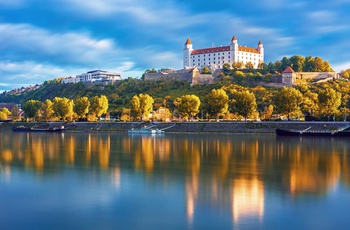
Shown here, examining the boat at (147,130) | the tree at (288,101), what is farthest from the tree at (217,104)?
the tree at (288,101)

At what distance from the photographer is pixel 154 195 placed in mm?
16344

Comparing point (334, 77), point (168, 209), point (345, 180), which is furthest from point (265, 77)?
point (168, 209)

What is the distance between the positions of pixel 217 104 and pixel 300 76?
118 ft

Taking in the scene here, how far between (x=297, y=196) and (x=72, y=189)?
956 centimetres

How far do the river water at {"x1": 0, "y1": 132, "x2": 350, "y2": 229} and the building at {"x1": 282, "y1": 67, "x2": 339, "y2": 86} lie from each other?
64.2m

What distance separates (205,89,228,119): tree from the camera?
218 feet

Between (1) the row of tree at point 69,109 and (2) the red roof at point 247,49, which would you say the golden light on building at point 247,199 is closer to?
(1) the row of tree at point 69,109

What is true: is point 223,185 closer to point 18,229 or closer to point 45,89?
point 18,229

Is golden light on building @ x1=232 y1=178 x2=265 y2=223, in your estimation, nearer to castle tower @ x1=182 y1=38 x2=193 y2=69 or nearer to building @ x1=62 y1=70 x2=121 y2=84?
castle tower @ x1=182 y1=38 x2=193 y2=69

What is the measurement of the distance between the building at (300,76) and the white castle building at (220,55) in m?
21.5

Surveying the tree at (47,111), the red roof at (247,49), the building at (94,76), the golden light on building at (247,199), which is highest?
the red roof at (247,49)

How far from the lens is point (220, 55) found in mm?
113688

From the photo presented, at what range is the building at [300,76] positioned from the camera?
8956cm

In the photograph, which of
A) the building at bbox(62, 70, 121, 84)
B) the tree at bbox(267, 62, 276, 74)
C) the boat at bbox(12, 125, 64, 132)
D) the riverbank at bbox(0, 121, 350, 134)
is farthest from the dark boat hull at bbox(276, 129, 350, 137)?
the building at bbox(62, 70, 121, 84)
